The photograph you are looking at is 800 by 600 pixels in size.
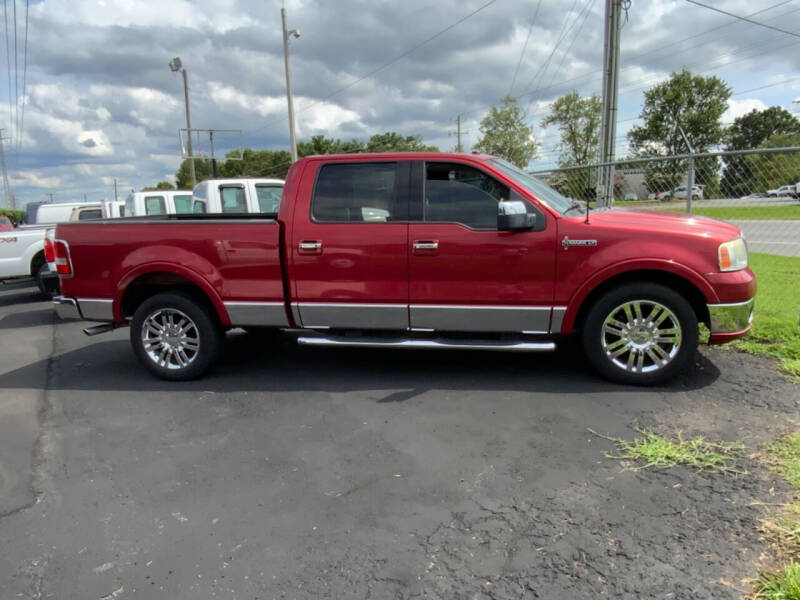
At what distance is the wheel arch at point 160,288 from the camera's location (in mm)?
5039

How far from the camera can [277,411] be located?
14.7 feet

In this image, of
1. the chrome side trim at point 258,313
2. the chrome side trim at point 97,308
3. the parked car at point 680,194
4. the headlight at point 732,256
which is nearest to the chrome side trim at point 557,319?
the headlight at point 732,256

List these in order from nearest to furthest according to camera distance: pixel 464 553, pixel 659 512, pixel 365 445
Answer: pixel 464 553
pixel 659 512
pixel 365 445

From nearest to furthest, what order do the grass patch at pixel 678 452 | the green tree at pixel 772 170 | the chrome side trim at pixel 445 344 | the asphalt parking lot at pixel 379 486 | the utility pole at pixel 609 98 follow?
the asphalt parking lot at pixel 379 486 < the grass patch at pixel 678 452 < the chrome side trim at pixel 445 344 < the green tree at pixel 772 170 < the utility pole at pixel 609 98

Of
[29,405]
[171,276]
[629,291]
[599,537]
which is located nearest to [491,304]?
[629,291]

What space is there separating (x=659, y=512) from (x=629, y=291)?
2031mm

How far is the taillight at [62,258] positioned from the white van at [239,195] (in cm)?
509

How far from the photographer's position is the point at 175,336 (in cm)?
523

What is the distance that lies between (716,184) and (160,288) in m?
7.87

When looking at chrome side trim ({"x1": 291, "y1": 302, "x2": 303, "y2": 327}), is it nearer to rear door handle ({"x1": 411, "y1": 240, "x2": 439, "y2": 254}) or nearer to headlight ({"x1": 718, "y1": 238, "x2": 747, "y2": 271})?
rear door handle ({"x1": 411, "y1": 240, "x2": 439, "y2": 254})

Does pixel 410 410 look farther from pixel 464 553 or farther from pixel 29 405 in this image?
pixel 29 405

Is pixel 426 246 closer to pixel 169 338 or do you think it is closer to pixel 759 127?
pixel 169 338

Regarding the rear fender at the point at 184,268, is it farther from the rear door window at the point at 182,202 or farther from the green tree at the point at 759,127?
the green tree at the point at 759,127

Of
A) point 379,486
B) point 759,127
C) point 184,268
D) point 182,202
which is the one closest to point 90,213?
point 182,202
